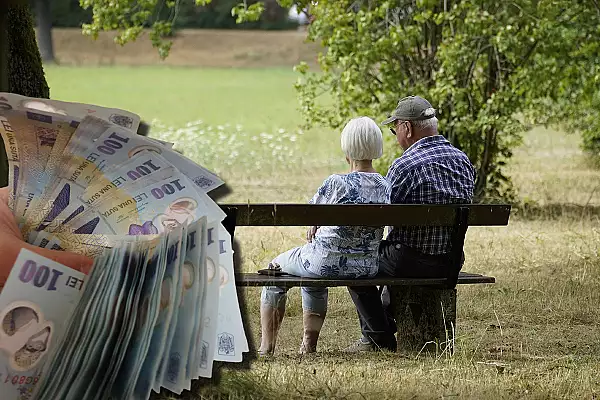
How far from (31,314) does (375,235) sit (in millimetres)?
2646

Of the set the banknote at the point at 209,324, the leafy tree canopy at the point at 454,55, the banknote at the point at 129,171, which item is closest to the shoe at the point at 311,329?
the banknote at the point at 209,324

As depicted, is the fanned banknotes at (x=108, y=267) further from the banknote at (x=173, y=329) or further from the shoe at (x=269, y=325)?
the shoe at (x=269, y=325)

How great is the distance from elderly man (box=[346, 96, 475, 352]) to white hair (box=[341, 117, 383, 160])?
0.30 m

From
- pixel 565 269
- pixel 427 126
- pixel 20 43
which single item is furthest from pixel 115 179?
pixel 565 269

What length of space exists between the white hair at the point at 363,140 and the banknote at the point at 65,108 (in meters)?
1.83

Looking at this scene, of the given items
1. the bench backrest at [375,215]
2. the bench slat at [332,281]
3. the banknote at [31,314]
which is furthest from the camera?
the bench slat at [332,281]

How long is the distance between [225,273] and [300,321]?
340cm

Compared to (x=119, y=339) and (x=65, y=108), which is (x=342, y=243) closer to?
(x=65, y=108)

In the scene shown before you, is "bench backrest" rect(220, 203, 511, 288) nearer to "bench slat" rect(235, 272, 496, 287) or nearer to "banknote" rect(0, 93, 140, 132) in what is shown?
"bench slat" rect(235, 272, 496, 287)

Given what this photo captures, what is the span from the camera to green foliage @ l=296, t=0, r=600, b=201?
12.9 metres

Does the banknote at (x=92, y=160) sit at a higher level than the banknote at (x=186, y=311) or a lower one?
higher

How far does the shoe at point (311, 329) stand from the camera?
654cm

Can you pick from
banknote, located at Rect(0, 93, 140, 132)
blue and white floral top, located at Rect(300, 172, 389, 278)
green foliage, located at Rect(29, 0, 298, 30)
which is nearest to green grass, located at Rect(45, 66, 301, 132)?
green foliage, located at Rect(29, 0, 298, 30)

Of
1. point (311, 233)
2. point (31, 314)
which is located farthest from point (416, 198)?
point (31, 314)
